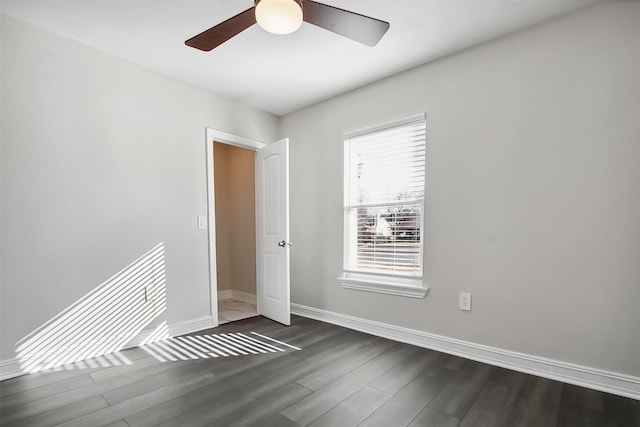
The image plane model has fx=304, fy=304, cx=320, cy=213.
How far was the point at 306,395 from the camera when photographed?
188 cm

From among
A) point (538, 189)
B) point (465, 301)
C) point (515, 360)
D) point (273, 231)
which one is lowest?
point (515, 360)

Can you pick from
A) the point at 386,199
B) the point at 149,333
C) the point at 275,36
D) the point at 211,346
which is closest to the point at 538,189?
the point at 386,199

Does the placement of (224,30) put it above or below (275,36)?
below

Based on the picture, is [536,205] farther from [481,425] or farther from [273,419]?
[273,419]

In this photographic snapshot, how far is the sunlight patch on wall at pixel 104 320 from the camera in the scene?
222 centimetres

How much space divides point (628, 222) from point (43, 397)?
3.73 meters

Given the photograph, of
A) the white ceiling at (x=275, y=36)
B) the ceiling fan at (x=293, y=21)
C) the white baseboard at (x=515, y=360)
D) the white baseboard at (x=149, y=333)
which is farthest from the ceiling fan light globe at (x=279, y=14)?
the white baseboard at (x=149, y=333)

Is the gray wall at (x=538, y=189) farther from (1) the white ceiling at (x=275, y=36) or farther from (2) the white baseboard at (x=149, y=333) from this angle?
(2) the white baseboard at (x=149, y=333)

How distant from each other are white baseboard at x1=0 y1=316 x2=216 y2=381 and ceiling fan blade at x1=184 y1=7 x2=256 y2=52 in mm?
2444

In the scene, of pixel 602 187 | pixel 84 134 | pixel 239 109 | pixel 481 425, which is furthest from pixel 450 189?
pixel 84 134

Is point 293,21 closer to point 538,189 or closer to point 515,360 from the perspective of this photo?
point 538,189

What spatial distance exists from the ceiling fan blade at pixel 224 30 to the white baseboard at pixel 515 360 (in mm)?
2632

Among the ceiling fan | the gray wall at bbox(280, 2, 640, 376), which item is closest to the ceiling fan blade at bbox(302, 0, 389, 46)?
the ceiling fan

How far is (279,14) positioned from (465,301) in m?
2.36
